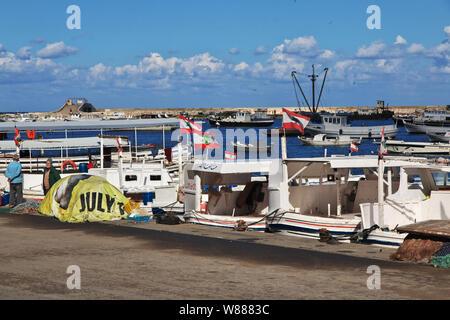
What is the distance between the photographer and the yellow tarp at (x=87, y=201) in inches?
738

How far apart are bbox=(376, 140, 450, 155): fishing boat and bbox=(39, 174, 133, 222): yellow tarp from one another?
50468 millimetres

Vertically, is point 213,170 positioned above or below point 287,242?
above

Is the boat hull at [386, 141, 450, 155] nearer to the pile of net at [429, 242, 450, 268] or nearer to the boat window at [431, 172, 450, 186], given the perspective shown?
the boat window at [431, 172, 450, 186]

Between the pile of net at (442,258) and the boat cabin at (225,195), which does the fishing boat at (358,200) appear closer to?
the boat cabin at (225,195)

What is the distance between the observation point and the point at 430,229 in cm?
1250

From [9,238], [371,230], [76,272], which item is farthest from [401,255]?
[9,238]

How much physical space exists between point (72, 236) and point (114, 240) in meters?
1.32

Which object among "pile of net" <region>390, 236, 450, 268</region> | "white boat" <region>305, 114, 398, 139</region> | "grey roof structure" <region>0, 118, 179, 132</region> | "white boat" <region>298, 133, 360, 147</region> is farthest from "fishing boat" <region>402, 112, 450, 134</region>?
"pile of net" <region>390, 236, 450, 268</region>

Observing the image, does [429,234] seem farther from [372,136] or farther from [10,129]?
[372,136]

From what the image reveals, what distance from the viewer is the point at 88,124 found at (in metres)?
38.8

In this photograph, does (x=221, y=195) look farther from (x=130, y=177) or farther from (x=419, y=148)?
(x=419, y=148)

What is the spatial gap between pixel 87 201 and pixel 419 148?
5734 centimetres

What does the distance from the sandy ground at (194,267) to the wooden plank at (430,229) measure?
73 centimetres

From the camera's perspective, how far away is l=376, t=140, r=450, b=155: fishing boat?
2662 inches
